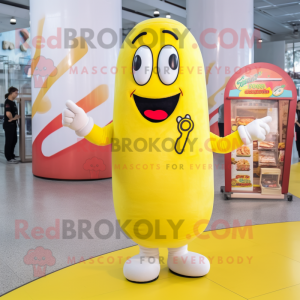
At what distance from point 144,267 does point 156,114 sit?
94 centimetres

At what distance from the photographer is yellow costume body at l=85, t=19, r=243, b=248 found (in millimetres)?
2102

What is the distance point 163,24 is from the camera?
2.17m

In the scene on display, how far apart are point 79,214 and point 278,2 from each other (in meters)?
10.4

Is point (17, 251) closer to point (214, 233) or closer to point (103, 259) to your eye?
point (103, 259)

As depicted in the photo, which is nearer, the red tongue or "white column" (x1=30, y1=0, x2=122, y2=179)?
the red tongue

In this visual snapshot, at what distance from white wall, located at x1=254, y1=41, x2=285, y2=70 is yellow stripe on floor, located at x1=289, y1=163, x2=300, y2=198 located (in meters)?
9.12

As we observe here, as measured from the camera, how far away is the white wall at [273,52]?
15370 millimetres

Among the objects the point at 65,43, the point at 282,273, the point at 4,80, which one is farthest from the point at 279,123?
the point at 4,80

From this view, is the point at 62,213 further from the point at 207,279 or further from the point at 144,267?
the point at 207,279

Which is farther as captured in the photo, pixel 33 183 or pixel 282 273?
pixel 33 183

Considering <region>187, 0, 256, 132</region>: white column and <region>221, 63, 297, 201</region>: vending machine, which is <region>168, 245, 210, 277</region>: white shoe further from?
<region>187, 0, 256, 132</region>: white column

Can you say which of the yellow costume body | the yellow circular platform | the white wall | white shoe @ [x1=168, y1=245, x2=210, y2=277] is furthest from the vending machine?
the white wall

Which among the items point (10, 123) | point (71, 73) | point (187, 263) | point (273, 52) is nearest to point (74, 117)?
point (187, 263)

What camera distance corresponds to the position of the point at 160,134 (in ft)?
6.89
